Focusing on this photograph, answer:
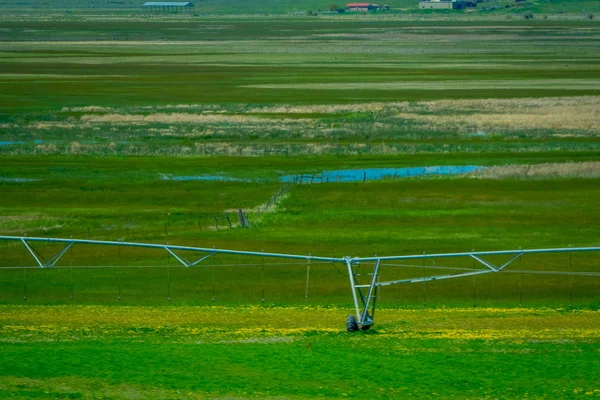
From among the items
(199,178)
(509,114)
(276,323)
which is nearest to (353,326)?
(276,323)

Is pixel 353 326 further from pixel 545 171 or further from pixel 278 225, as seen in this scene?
pixel 545 171

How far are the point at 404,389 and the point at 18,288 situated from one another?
1950 cm

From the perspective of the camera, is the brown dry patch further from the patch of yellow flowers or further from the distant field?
the patch of yellow flowers

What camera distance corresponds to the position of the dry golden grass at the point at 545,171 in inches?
2509

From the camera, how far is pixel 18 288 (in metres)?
36.0

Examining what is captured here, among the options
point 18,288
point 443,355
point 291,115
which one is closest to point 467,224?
point 18,288

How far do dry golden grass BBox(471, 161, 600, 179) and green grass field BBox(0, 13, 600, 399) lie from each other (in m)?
0.26

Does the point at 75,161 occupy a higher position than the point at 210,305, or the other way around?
the point at 75,161

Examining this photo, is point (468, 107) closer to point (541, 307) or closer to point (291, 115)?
point (291, 115)

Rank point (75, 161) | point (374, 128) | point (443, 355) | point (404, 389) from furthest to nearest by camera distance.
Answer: point (374, 128), point (75, 161), point (443, 355), point (404, 389)

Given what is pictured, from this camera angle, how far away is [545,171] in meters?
64.9

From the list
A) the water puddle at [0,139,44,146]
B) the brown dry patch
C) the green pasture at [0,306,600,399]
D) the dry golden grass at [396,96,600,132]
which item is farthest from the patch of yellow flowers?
the brown dry patch

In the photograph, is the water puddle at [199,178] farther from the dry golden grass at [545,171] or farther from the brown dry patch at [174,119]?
the brown dry patch at [174,119]

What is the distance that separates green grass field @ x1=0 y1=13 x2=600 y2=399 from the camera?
22719mm
